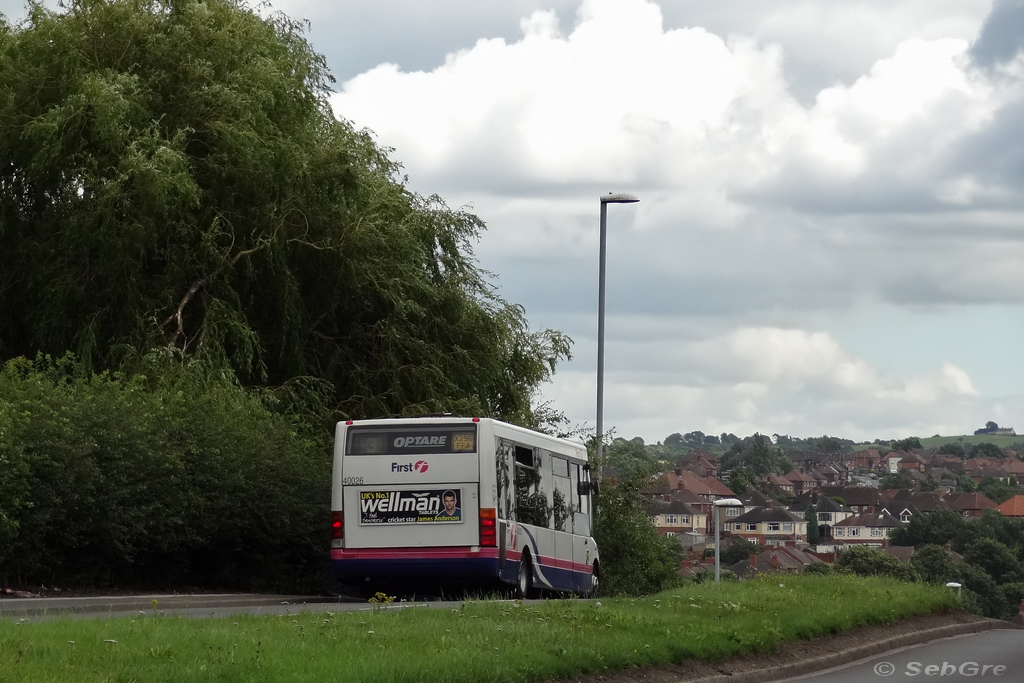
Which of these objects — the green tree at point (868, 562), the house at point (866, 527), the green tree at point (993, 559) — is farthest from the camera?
the house at point (866, 527)

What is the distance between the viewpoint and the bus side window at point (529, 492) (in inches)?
993

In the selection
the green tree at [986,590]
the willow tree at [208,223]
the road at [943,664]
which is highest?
the willow tree at [208,223]

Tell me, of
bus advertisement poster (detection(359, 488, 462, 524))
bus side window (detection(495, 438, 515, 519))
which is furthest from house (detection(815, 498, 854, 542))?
bus advertisement poster (detection(359, 488, 462, 524))

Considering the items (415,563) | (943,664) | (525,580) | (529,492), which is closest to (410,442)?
(415,563)

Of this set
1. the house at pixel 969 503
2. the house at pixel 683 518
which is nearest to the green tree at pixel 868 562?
the house at pixel 969 503

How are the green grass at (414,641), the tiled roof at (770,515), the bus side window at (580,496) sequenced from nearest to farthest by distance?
the green grass at (414,641)
the bus side window at (580,496)
the tiled roof at (770,515)

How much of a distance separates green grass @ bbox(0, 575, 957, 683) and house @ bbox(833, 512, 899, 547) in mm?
146967

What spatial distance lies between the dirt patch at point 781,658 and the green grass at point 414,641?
0.40ft

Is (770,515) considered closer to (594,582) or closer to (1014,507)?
(1014,507)

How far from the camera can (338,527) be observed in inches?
950

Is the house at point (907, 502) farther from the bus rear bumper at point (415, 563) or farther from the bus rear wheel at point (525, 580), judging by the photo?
the bus rear bumper at point (415, 563)

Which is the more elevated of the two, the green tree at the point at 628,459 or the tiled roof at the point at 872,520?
the green tree at the point at 628,459

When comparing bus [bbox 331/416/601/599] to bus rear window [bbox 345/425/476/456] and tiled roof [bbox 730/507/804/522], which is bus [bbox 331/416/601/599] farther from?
tiled roof [bbox 730/507/804/522]

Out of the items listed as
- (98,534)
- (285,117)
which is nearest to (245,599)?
(98,534)
